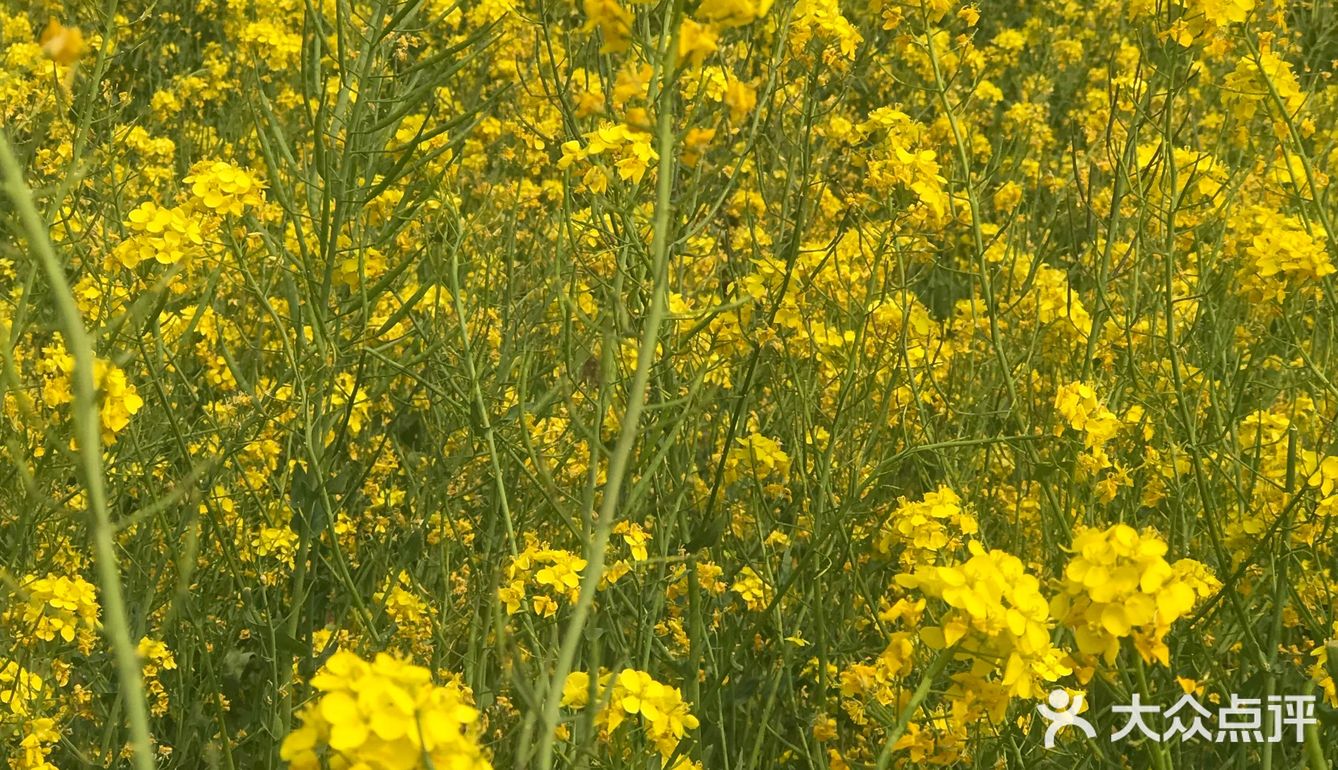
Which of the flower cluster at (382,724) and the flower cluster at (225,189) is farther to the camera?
the flower cluster at (225,189)

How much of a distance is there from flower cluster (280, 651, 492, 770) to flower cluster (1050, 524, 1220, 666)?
0.63 metres

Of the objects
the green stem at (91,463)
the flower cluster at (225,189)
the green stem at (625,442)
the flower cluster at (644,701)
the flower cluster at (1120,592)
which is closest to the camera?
the green stem at (91,463)

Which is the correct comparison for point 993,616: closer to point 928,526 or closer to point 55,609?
point 928,526

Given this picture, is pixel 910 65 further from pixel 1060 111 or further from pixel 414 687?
pixel 414 687

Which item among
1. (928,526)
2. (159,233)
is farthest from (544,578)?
(159,233)

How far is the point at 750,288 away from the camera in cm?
271

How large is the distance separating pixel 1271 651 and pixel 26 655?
1966 millimetres

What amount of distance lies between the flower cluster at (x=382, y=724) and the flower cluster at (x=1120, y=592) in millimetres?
633

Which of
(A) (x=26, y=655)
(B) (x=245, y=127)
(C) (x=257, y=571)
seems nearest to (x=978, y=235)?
(C) (x=257, y=571)

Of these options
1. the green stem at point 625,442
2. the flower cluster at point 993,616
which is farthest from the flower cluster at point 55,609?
the flower cluster at point 993,616

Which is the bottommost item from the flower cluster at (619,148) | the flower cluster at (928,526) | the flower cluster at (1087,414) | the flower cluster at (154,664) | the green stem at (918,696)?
the flower cluster at (154,664)

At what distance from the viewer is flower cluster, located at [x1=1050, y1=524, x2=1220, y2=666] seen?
1.46 metres

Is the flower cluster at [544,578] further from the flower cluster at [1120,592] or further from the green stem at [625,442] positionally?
the flower cluster at [1120,592]

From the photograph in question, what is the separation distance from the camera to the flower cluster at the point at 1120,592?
57.3 inches
